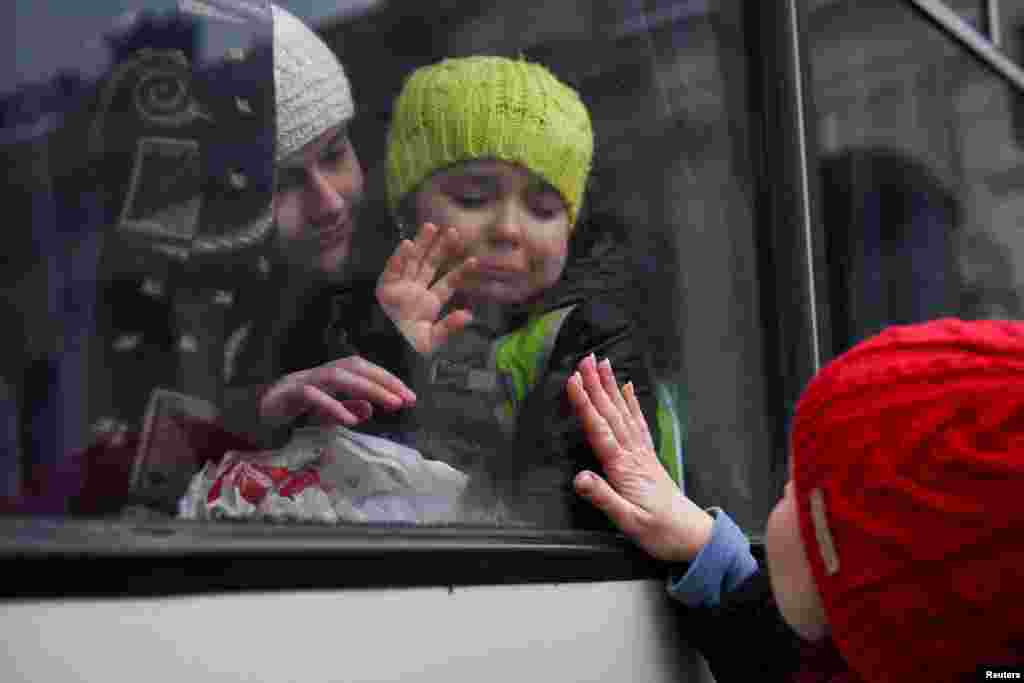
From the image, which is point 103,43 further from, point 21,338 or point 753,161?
point 753,161

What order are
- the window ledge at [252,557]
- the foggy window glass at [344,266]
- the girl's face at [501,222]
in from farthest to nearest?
the girl's face at [501,222], the foggy window glass at [344,266], the window ledge at [252,557]

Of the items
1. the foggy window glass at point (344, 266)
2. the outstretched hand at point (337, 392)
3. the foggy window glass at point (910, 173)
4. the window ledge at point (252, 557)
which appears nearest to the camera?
the window ledge at point (252, 557)

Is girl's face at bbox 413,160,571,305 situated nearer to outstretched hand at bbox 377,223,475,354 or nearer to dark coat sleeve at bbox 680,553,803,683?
outstretched hand at bbox 377,223,475,354

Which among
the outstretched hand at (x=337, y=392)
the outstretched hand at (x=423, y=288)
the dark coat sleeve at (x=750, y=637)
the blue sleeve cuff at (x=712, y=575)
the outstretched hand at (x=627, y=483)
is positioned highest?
the outstretched hand at (x=423, y=288)

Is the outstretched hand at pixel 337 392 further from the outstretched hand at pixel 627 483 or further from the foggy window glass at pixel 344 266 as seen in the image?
the outstretched hand at pixel 627 483

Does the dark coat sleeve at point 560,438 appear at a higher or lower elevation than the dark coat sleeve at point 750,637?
higher

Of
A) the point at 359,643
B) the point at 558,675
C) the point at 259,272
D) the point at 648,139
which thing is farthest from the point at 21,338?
the point at 648,139

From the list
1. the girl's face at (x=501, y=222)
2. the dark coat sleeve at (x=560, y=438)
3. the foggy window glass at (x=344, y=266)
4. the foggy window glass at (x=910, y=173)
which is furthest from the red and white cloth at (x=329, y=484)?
the foggy window glass at (x=910, y=173)

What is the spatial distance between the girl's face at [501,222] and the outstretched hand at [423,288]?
0.02m

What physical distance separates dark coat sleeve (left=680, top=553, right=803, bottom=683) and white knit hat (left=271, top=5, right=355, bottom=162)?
744mm

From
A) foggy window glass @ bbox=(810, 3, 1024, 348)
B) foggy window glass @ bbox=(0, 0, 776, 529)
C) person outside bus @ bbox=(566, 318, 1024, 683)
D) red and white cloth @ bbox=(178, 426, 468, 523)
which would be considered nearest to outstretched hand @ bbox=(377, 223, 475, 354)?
foggy window glass @ bbox=(0, 0, 776, 529)

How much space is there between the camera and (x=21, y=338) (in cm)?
104

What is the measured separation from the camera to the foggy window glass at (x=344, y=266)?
1097 mm

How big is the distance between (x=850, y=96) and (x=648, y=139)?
74cm
